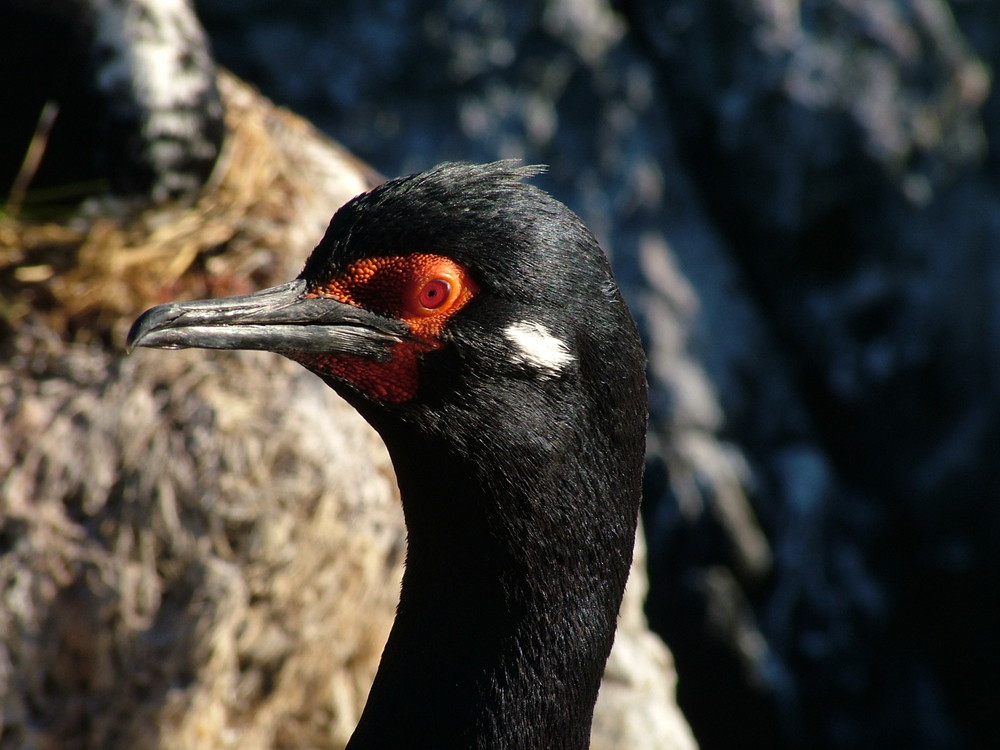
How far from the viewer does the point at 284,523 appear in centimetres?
277

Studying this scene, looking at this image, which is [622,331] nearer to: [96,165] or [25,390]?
[25,390]

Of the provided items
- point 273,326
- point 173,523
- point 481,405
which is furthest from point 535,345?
point 173,523

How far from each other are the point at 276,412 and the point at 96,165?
102 centimetres

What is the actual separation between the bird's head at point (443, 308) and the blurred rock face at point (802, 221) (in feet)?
8.88

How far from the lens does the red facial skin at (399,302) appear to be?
1722mm

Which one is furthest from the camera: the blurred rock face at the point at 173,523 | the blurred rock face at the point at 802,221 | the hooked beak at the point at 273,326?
the blurred rock face at the point at 802,221

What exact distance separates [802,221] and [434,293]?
321cm

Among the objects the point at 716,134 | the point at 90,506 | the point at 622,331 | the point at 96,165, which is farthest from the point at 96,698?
the point at 716,134

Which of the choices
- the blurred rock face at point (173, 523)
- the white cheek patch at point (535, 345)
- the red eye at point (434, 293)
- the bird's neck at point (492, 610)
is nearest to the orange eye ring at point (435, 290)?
the red eye at point (434, 293)

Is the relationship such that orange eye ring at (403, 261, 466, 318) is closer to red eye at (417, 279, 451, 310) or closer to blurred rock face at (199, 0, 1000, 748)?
red eye at (417, 279, 451, 310)

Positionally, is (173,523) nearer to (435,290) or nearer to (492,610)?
(492,610)

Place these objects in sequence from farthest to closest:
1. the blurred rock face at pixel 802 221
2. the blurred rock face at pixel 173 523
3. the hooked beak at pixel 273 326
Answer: the blurred rock face at pixel 802 221, the blurred rock face at pixel 173 523, the hooked beak at pixel 273 326

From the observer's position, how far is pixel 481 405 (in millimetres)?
1740

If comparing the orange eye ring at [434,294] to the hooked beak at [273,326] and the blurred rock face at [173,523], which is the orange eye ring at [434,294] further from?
the blurred rock face at [173,523]
